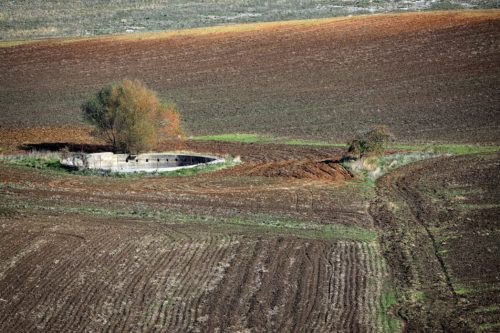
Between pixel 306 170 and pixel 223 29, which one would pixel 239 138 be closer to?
pixel 306 170

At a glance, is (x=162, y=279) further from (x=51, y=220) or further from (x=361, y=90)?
(x=361, y=90)

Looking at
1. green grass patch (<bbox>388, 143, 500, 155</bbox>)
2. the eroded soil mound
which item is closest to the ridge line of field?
green grass patch (<bbox>388, 143, 500, 155</bbox>)

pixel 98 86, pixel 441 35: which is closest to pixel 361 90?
pixel 441 35

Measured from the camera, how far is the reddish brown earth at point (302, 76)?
211ft

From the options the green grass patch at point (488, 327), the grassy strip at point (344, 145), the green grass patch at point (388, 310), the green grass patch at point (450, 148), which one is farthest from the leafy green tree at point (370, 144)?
the green grass patch at point (488, 327)

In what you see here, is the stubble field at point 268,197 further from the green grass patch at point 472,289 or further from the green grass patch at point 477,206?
the green grass patch at point 477,206

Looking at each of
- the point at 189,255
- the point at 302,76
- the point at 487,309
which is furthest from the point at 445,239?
the point at 302,76

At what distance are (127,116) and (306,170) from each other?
11282mm

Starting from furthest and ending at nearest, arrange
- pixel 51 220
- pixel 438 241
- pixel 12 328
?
1. pixel 51 220
2. pixel 438 241
3. pixel 12 328

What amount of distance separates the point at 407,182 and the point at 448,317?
66.7ft

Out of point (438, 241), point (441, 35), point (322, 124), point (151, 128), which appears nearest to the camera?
point (438, 241)

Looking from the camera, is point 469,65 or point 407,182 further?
point 469,65

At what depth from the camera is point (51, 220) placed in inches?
1479

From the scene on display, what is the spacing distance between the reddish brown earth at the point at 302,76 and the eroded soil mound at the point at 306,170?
9.70m
